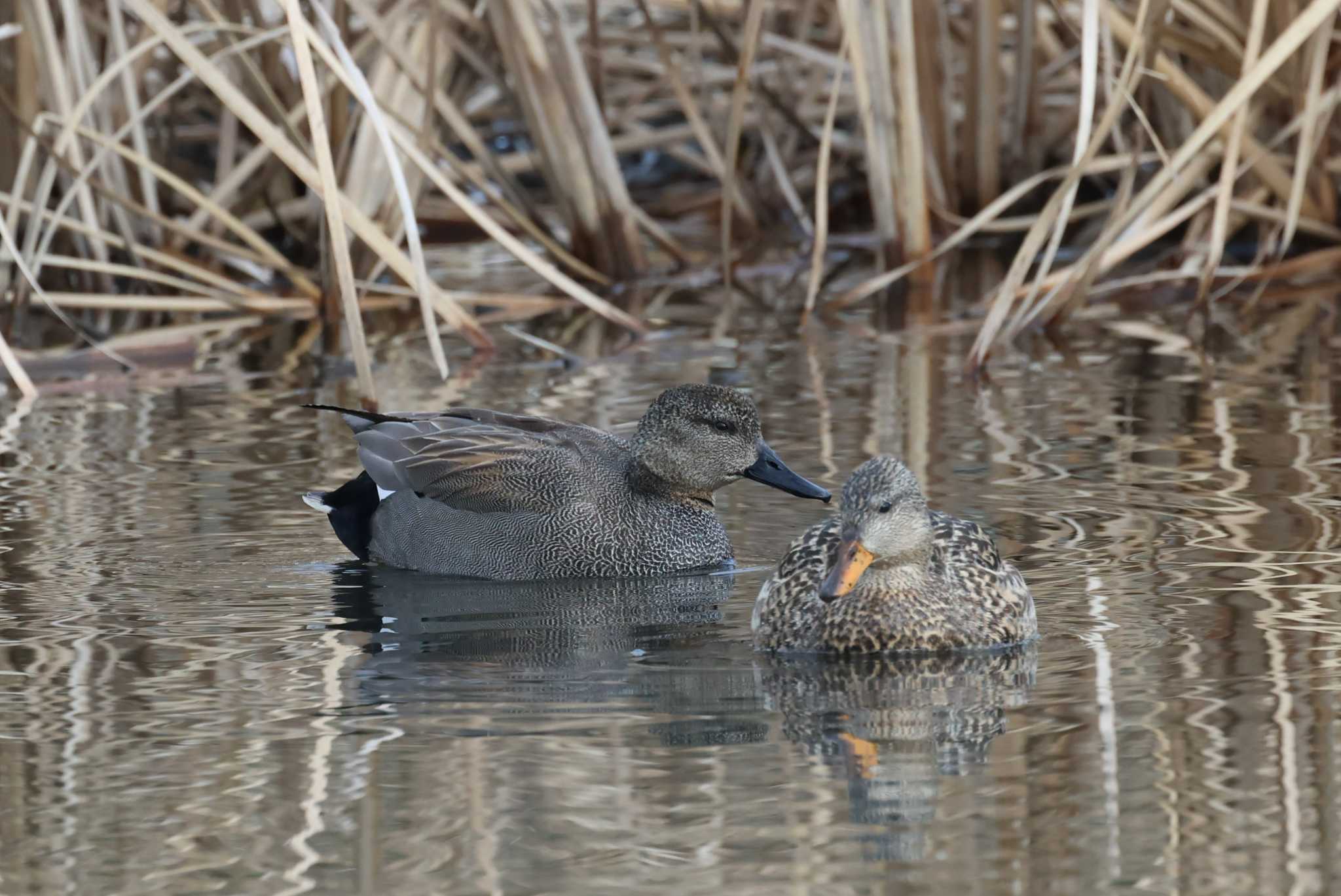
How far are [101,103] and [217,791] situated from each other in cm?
755

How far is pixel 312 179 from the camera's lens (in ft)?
25.6

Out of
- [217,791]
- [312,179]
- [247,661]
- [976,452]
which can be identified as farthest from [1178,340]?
[217,791]

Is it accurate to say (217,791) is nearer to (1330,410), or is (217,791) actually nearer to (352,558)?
(352,558)

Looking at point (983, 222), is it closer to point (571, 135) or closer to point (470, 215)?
point (470, 215)

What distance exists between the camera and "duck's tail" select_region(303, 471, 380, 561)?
7.16 m

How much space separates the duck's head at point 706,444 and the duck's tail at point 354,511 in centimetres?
83

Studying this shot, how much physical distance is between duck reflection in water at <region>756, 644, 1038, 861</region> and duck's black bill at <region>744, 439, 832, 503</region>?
4.44 feet

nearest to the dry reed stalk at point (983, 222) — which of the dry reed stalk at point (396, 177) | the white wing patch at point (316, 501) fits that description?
the dry reed stalk at point (396, 177)

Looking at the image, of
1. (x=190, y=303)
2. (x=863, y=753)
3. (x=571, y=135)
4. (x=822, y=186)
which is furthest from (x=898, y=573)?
(x=571, y=135)

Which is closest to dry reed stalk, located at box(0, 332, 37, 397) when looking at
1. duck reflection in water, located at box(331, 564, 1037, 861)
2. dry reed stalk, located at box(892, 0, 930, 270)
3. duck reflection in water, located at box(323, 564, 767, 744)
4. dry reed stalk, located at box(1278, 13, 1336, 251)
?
duck reflection in water, located at box(323, 564, 767, 744)

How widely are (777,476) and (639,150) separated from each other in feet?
24.2

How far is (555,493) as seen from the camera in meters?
7.06

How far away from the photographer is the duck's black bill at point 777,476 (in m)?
7.01

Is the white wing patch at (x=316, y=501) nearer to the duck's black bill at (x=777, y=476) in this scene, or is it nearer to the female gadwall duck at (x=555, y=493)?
the female gadwall duck at (x=555, y=493)
